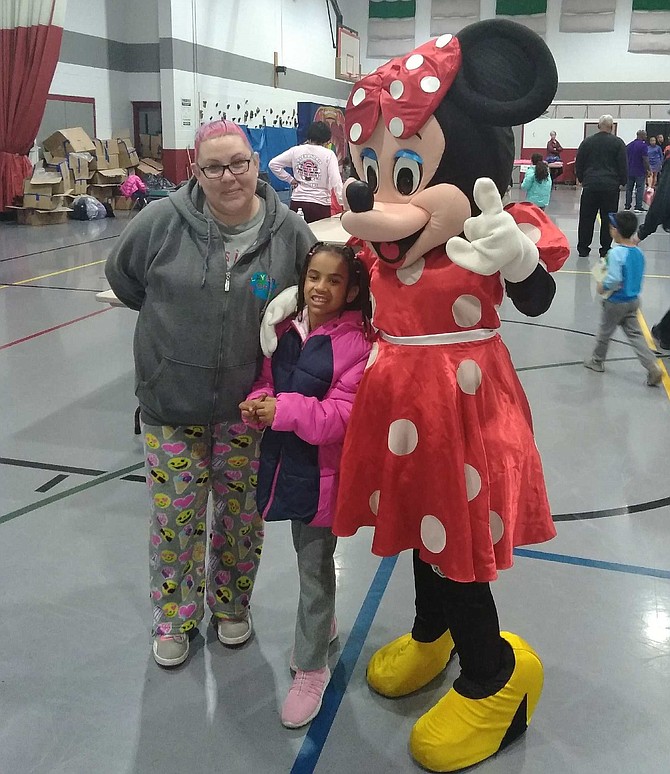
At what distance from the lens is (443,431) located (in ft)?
5.11

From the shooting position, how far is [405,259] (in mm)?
1572

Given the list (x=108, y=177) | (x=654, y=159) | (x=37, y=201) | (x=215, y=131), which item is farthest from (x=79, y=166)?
(x=215, y=131)

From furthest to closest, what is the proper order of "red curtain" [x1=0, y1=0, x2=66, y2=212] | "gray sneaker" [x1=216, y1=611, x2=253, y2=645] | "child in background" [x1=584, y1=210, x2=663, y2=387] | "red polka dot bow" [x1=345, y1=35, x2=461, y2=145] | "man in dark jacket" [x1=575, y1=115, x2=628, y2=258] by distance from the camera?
"red curtain" [x1=0, y1=0, x2=66, y2=212] → "man in dark jacket" [x1=575, y1=115, x2=628, y2=258] → "child in background" [x1=584, y1=210, x2=663, y2=387] → "gray sneaker" [x1=216, y1=611, x2=253, y2=645] → "red polka dot bow" [x1=345, y1=35, x2=461, y2=145]

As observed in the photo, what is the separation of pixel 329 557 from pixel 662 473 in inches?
83.7

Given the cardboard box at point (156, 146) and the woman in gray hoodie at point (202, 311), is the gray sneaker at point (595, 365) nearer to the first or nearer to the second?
the woman in gray hoodie at point (202, 311)

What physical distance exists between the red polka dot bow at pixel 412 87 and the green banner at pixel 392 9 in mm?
21957

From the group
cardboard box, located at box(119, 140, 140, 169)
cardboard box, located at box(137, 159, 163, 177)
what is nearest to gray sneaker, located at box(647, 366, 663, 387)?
cardboard box, located at box(119, 140, 140, 169)

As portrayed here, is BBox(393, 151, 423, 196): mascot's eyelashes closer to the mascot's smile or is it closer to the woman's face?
the mascot's smile

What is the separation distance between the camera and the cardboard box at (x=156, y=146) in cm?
1460

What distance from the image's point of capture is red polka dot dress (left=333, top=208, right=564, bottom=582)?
156 cm

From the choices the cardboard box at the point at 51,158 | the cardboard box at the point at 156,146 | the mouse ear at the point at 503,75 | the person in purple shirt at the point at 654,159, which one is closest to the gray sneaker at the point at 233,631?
the mouse ear at the point at 503,75

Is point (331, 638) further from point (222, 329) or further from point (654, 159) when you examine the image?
point (654, 159)

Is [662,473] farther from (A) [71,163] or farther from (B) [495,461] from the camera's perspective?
(A) [71,163]

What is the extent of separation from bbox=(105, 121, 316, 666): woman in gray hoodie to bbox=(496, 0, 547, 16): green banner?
21.1m
